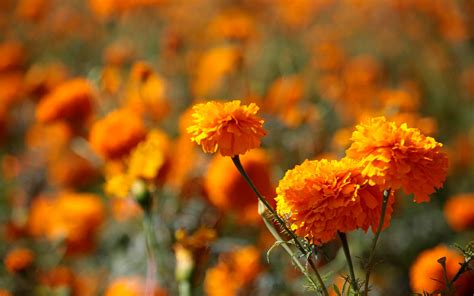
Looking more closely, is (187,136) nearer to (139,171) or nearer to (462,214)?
(139,171)

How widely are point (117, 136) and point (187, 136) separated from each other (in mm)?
444

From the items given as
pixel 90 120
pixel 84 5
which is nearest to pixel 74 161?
pixel 90 120

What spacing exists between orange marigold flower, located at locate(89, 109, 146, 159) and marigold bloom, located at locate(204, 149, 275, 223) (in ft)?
0.81

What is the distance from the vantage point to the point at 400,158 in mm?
955

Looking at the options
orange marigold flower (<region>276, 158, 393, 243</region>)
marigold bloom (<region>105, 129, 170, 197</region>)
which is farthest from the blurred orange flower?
orange marigold flower (<region>276, 158, 393, 243</region>)

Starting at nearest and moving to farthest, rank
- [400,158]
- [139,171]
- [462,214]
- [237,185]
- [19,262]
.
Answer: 1. [400,158]
2. [139,171]
3. [19,262]
4. [237,185]
5. [462,214]

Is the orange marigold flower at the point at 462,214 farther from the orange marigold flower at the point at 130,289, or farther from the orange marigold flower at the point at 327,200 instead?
the orange marigold flower at the point at 327,200

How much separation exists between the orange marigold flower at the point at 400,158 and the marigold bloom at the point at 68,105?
5.13ft

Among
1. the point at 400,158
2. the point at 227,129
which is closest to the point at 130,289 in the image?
the point at 227,129

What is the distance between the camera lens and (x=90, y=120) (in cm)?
258

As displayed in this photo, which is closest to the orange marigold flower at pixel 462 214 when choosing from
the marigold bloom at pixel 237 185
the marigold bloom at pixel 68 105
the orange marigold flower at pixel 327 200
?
the marigold bloom at pixel 237 185

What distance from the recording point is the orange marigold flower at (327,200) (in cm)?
98

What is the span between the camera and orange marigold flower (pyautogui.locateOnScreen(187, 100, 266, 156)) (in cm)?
105

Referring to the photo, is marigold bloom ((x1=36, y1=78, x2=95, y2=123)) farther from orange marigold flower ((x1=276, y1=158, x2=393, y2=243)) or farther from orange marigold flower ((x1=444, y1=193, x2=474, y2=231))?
orange marigold flower ((x1=276, y1=158, x2=393, y2=243))
